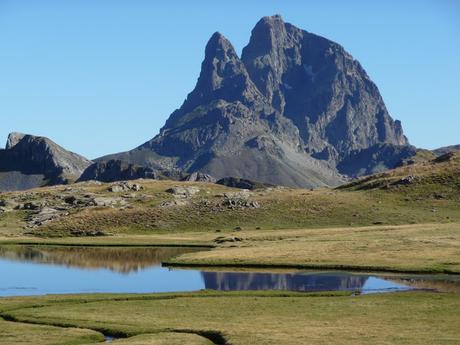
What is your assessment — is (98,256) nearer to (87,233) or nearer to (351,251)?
(351,251)

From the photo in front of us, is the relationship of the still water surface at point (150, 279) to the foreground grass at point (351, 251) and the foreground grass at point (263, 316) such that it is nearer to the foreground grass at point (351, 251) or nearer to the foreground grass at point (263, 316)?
the foreground grass at point (351, 251)

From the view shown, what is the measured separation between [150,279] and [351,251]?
38.2 m

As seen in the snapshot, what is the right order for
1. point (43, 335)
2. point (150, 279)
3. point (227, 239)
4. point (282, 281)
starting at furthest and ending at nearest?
point (227, 239), point (150, 279), point (282, 281), point (43, 335)

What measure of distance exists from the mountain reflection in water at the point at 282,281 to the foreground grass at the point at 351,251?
903 cm

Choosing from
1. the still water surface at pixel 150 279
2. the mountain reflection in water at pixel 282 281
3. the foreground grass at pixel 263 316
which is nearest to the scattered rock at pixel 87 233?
the still water surface at pixel 150 279

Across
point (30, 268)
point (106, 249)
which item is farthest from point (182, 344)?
point (106, 249)

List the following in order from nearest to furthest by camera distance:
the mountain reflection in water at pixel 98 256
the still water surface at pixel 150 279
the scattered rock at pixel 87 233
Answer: the still water surface at pixel 150 279
the mountain reflection in water at pixel 98 256
the scattered rock at pixel 87 233

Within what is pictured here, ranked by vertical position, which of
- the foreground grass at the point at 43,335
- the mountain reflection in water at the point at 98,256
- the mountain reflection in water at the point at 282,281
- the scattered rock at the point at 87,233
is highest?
the scattered rock at the point at 87,233

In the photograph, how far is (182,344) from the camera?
182ft

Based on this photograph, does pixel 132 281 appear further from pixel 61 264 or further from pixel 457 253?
pixel 457 253

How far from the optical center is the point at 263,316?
67.8 metres

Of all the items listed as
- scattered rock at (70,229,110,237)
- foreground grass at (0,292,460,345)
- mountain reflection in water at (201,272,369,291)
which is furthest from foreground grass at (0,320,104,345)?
scattered rock at (70,229,110,237)

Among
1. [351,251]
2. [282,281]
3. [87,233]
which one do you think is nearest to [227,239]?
[351,251]

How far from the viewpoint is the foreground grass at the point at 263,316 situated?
2251 inches
